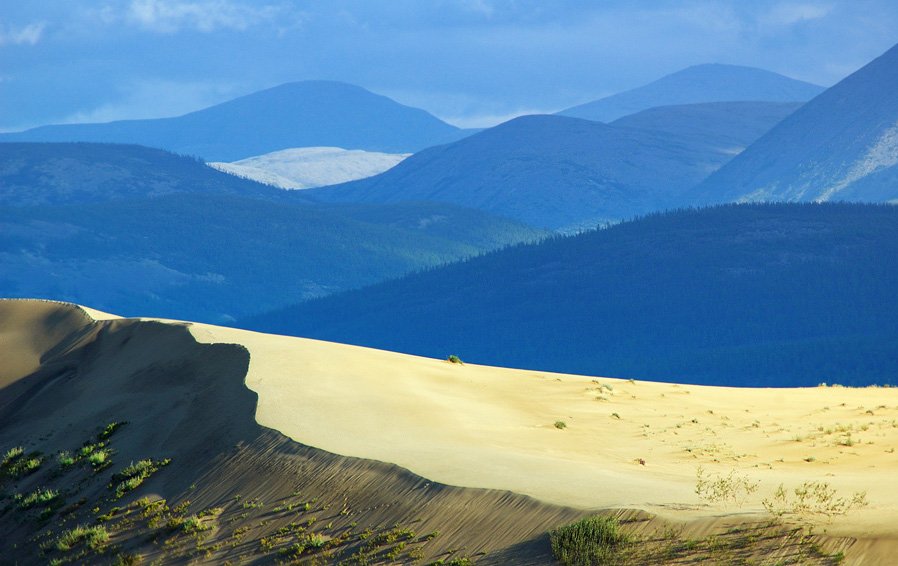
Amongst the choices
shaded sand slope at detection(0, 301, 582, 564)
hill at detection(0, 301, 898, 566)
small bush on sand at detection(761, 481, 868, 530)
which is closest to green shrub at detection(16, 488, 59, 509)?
hill at detection(0, 301, 898, 566)

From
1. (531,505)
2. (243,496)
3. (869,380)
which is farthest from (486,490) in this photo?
(869,380)

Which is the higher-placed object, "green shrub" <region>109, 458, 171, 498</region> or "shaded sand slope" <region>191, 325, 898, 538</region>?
"shaded sand slope" <region>191, 325, 898, 538</region>

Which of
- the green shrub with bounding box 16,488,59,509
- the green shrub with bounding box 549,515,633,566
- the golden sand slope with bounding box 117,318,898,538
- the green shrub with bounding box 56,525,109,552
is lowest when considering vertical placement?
the green shrub with bounding box 56,525,109,552

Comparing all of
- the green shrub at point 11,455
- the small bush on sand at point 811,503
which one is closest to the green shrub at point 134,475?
the green shrub at point 11,455

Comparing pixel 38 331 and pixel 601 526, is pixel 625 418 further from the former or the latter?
pixel 38 331

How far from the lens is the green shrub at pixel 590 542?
17.8 meters

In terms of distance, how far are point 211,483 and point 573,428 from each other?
31.3ft

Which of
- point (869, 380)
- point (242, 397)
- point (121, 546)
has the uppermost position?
point (869, 380)

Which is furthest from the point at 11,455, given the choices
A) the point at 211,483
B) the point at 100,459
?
the point at 211,483

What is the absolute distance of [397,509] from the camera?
21.2m

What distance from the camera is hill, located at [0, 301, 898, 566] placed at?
1898 cm

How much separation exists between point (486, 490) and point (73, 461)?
40.6 ft

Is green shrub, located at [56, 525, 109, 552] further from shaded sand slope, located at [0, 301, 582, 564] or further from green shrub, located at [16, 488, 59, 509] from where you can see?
green shrub, located at [16, 488, 59, 509]

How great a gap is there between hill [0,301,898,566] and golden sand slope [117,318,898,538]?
0.10 m
